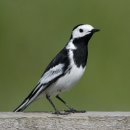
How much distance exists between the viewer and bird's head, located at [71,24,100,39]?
5164mm

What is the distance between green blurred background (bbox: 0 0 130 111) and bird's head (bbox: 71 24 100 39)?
2877 mm

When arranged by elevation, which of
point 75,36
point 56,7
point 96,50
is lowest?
point 75,36

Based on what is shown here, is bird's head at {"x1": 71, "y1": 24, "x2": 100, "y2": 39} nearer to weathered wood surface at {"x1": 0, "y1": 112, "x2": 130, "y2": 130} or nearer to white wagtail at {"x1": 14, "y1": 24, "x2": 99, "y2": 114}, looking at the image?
white wagtail at {"x1": 14, "y1": 24, "x2": 99, "y2": 114}

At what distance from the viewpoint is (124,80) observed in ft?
30.5

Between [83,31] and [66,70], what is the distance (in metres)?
0.25

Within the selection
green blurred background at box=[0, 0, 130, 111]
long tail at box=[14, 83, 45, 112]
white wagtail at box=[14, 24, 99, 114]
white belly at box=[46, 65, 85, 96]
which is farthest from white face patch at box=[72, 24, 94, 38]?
green blurred background at box=[0, 0, 130, 111]

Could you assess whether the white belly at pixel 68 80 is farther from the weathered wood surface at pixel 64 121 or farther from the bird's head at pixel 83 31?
the weathered wood surface at pixel 64 121

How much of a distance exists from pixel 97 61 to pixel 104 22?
83 cm

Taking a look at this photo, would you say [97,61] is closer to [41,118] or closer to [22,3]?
[22,3]

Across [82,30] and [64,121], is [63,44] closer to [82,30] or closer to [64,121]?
[82,30]

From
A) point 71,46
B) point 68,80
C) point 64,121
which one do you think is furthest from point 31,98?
point 64,121

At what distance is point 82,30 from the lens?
205 inches

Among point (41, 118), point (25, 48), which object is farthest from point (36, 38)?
point (41, 118)

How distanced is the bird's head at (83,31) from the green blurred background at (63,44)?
2877mm
